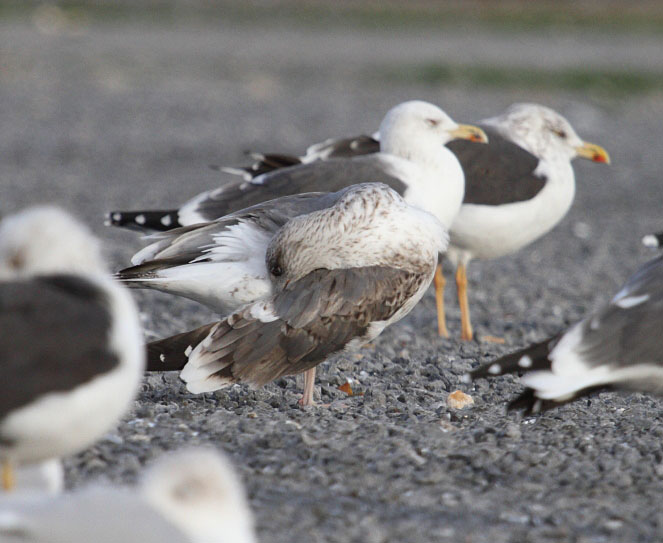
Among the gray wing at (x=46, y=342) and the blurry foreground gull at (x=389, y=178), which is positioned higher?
the gray wing at (x=46, y=342)

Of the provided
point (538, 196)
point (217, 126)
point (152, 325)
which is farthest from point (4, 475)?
point (217, 126)

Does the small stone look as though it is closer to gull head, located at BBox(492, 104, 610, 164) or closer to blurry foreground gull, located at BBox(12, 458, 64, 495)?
blurry foreground gull, located at BBox(12, 458, 64, 495)

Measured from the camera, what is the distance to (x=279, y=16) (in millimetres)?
37688

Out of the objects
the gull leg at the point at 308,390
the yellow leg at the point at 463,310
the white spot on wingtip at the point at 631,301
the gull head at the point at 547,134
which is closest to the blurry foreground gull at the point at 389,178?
the yellow leg at the point at 463,310

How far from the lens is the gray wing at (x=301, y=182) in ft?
20.0

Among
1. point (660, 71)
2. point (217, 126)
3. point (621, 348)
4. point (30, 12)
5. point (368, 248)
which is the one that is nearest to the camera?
point (621, 348)

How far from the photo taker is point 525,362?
4.07 meters

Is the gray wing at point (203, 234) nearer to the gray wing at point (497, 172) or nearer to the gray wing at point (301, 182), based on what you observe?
the gray wing at point (301, 182)

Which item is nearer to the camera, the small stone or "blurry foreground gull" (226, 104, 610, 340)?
the small stone

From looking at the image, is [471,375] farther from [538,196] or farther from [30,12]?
[30,12]

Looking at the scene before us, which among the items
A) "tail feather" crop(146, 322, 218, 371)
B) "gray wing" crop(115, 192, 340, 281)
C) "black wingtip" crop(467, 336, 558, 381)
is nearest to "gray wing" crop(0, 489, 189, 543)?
"black wingtip" crop(467, 336, 558, 381)

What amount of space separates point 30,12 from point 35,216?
32839mm

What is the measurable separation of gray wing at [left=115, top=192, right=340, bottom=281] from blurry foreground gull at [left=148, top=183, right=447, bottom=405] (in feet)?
0.94

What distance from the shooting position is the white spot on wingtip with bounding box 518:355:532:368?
13.3ft
